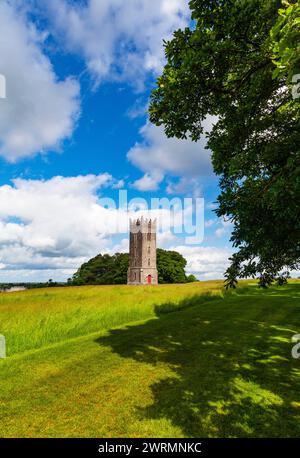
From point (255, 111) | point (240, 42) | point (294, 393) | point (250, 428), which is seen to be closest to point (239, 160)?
point (255, 111)

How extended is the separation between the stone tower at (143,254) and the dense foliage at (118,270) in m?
11.9

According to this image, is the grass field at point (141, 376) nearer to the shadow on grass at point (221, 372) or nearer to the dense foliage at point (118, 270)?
the shadow on grass at point (221, 372)

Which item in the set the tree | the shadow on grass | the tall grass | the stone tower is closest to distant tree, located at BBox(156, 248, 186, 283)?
the stone tower

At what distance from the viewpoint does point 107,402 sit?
6.89m

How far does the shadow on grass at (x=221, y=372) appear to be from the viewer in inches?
237

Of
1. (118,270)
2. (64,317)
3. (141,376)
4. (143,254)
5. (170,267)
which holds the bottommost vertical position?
(141,376)

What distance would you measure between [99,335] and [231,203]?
29.6ft

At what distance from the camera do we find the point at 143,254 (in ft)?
270

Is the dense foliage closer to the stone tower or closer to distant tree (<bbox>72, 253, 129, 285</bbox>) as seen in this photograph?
distant tree (<bbox>72, 253, 129, 285</bbox>)

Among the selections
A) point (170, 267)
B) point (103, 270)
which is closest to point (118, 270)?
point (103, 270)

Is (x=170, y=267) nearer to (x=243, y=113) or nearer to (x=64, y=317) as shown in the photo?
(x=64, y=317)

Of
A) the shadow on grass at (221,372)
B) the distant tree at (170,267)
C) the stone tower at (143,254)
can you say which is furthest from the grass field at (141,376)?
the distant tree at (170,267)

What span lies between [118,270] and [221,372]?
94.3 meters

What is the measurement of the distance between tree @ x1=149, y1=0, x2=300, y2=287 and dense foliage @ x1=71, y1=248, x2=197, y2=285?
274 feet
